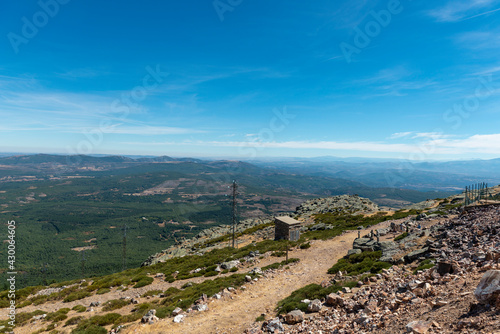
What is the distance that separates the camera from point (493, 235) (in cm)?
1548

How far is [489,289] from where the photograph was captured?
275 inches

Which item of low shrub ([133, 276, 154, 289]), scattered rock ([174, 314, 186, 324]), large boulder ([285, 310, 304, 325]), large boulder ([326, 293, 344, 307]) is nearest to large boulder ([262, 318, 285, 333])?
large boulder ([285, 310, 304, 325])

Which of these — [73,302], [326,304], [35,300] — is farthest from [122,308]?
[326,304]

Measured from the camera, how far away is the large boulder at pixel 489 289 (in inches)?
269

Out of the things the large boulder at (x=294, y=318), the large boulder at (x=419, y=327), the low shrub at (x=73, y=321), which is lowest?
the low shrub at (x=73, y=321)

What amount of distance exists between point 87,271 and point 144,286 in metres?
122

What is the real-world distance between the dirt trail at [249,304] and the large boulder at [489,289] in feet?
36.6

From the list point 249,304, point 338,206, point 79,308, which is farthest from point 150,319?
point 338,206

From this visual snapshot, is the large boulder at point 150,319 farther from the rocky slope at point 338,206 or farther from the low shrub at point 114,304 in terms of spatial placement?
the rocky slope at point 338,206

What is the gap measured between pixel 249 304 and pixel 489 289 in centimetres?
1371

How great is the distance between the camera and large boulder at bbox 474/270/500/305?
6.84 metres

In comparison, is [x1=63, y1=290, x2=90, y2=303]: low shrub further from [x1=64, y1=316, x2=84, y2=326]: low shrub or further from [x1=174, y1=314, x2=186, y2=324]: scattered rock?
[x1=174, y1=314, x2=186, y2=324]: scattered rock

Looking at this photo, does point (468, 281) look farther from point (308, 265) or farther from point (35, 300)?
point (35, 300)

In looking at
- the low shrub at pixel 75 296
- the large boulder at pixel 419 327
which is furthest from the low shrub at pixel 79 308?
the large boulder at pixel 419 327
